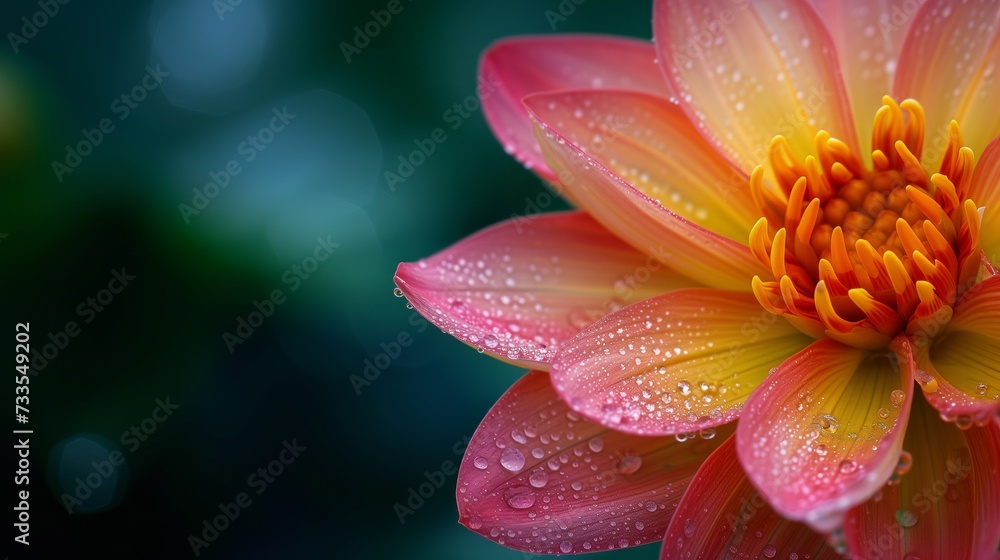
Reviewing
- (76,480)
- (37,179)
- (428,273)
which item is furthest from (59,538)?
(428,273)

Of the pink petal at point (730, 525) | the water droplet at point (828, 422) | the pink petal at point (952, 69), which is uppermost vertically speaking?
the pink petal at point (952, 69)

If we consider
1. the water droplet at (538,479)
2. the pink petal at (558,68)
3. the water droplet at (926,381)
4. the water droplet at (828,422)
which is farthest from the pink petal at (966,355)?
the pink petal at (558,68)

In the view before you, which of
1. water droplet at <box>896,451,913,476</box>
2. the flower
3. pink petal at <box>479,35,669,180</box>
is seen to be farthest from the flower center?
pink petal at <box>479,35,669,180</box>

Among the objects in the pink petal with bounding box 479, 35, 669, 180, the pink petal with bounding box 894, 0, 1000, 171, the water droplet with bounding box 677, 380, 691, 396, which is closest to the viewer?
the water droplet with bounding box 677, 380, 691, 396

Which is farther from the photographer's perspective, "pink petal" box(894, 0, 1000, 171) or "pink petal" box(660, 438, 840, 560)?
"pink petal" box(894, 0, 1000, 171)

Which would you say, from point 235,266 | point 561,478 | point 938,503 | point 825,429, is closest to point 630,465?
point 561,478

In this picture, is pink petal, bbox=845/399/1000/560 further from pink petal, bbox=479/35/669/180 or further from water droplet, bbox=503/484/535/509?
pink petal, bbox=479/35/669/180

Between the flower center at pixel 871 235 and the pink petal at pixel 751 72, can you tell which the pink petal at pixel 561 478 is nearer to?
the flower center at pixel 871 235

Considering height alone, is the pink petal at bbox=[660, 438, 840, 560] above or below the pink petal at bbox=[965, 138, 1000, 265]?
below
